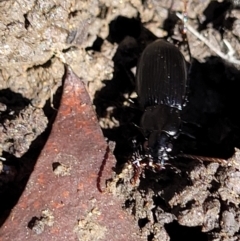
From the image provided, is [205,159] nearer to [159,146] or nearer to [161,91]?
[159,146]

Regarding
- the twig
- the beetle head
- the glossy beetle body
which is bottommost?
the beetle head

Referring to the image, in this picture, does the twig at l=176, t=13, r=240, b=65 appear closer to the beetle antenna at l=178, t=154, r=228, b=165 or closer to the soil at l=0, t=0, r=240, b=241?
the soil at l=0, t=0, r=240, b=241

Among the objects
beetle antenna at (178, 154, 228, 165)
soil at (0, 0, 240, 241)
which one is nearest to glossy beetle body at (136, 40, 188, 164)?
soil at (0, 0, 240, 241)

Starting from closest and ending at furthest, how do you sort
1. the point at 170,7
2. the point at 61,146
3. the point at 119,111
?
1. the point at 61,146
2. the point at 119,111
3. the point at 170,7

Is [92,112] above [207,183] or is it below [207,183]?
above

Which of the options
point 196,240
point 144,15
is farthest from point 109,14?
point 196,240

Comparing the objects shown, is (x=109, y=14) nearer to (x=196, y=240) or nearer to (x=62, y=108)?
(x=62, y=108)
